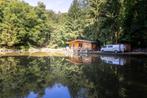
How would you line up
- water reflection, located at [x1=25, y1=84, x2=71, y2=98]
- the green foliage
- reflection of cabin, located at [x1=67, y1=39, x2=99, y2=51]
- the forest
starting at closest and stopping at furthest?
water reflection, located at [x1=25, y1=84, x2=71, y2=98] < the forest < reflection of cabin, located at [x1=67, y1=39, x2=99, y2=51] < the green foliage

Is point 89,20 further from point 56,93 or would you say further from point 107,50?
point 56,93

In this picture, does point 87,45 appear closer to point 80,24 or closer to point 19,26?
point 80,24

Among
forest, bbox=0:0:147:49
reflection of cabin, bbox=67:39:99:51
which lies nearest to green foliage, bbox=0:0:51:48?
forest, bbox=0:0:147:49

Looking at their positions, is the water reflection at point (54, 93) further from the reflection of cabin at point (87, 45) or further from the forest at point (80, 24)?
the reflection of cabin at point (87, 45)

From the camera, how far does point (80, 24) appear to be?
77312 mm

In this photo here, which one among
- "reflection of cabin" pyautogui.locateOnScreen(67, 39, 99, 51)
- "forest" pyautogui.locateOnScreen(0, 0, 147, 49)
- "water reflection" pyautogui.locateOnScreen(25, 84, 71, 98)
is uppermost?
"forest" pyautogui.locateOnScreen(0, 0, 147, 49)

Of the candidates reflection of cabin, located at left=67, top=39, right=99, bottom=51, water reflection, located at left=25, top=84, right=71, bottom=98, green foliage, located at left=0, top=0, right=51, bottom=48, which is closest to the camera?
water reflection, located at left=25, top=84, right=71, bottom=98

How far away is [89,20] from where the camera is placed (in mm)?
59344

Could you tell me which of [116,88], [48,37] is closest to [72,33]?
[48,37]

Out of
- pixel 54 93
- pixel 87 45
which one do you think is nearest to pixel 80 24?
pixel 87 45

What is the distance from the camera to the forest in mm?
45125

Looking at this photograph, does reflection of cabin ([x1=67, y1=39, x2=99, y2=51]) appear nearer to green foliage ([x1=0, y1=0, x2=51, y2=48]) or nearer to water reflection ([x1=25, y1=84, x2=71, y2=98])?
green foliage ([x1=0, y1=0, x2=51, y2=48])

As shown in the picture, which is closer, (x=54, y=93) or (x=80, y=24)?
(x=54, y=93)

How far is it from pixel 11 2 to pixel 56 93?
6787 cm
